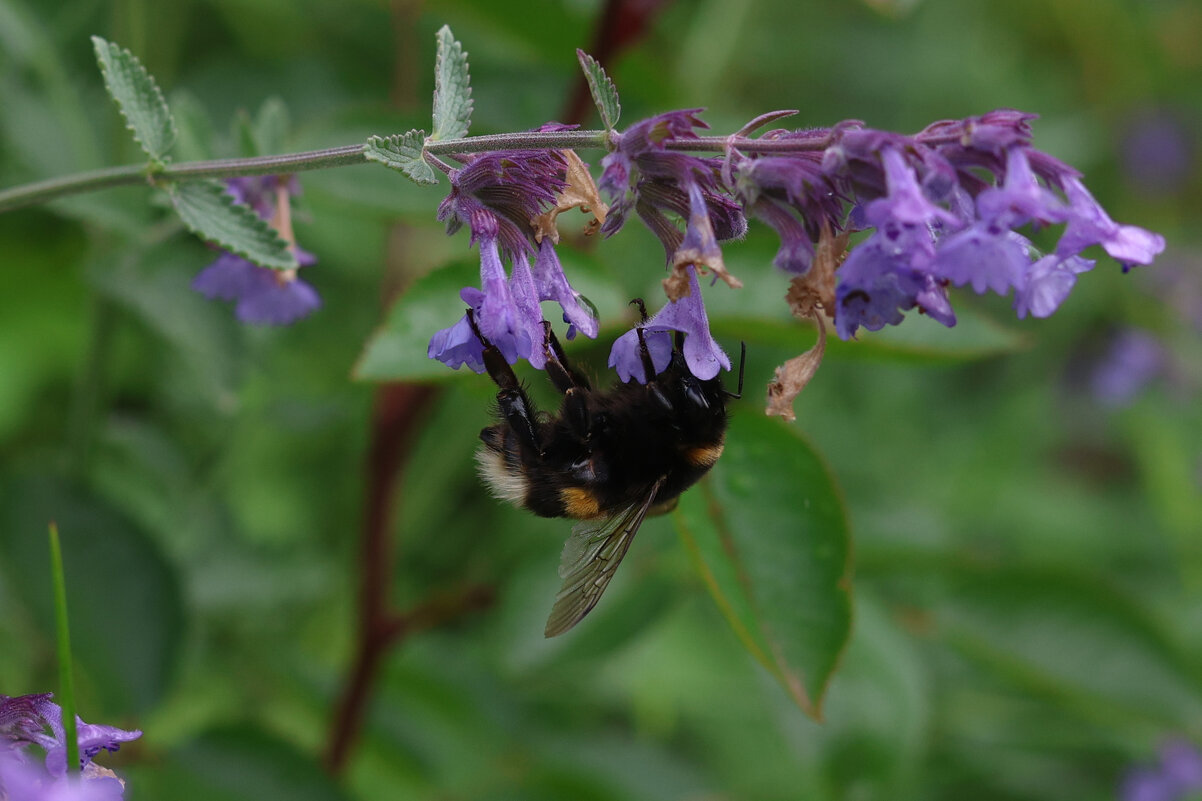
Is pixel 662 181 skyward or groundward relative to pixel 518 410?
skyward

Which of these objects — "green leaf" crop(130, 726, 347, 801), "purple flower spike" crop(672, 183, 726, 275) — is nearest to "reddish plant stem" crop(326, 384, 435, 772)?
"green leaf" crop(130, 726, 347, 801)

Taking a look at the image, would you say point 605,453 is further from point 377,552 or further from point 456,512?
point 456,512

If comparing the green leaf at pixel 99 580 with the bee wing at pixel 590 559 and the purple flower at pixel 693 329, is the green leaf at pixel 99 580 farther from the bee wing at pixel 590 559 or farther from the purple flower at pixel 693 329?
the purple flower at pixel 693 329

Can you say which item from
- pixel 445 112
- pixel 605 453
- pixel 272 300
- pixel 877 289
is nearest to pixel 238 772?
pixel 272 300

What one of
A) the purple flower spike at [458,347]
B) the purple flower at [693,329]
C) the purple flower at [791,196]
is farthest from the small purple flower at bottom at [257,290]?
the purple flower at [791,196]

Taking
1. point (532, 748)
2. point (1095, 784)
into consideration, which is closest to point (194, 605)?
point (532, 748)

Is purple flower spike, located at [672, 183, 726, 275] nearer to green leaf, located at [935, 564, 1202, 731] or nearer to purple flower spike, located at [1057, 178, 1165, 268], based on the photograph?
purple flower spike, located at [1057, 178, 1165, 268]
